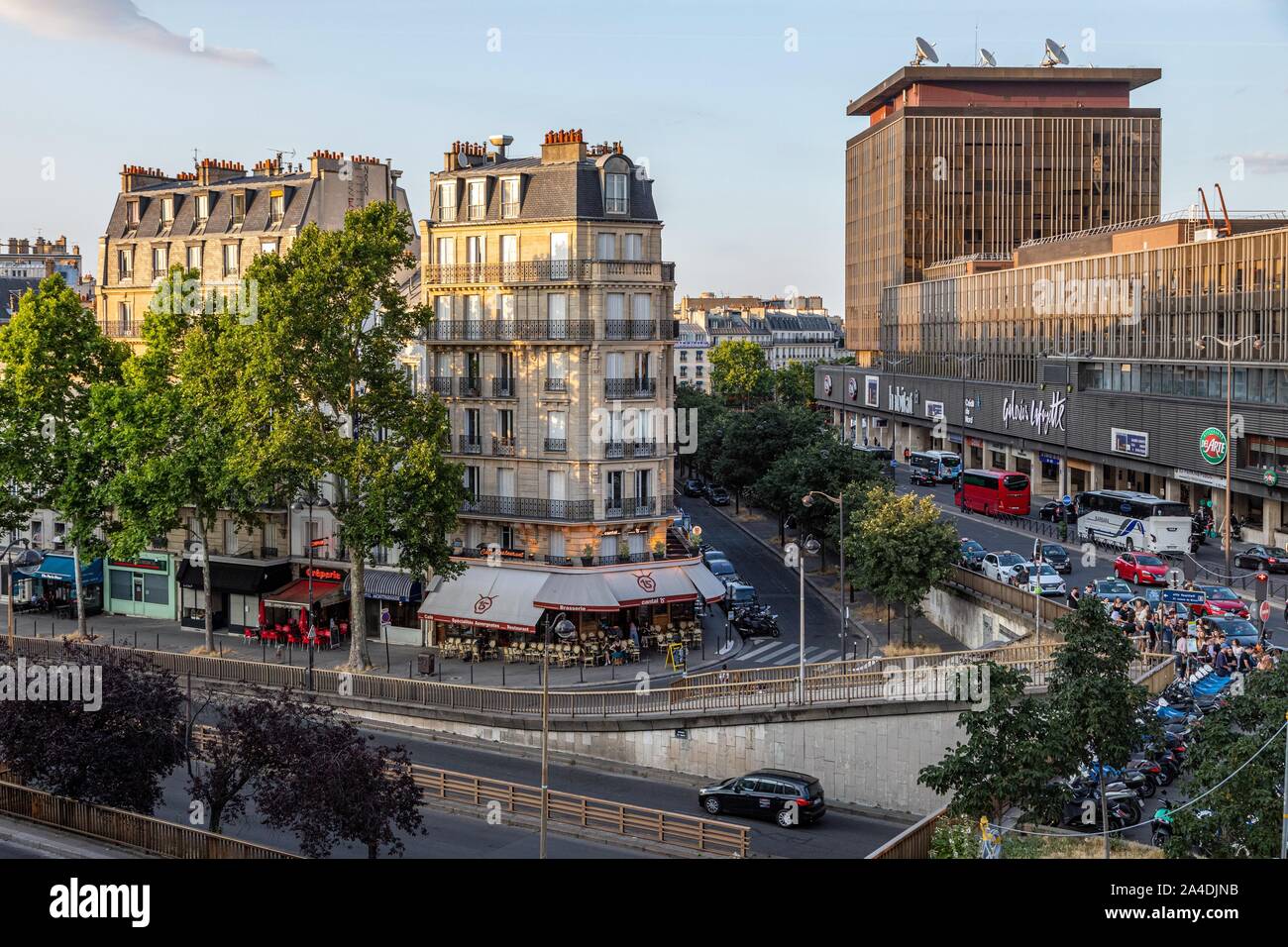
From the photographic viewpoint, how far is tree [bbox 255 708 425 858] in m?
26.5

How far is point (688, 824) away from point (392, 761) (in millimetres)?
7956

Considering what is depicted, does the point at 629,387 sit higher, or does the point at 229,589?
the point at 629,387

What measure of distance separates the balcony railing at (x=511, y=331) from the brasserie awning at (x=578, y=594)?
29.3ft

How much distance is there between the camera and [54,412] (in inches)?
2160

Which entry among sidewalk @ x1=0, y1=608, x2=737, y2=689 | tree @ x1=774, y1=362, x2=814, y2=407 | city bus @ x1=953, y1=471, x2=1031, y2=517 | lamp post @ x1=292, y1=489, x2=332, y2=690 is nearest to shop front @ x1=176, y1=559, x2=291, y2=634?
sidewalk @ x1=0, y1=608, x2=737, y2=689

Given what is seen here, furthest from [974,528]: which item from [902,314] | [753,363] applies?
[753,363]

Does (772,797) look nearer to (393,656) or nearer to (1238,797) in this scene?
(1238,797)

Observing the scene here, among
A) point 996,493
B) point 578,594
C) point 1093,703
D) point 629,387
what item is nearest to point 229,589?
point 578,594

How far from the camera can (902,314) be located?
132 m

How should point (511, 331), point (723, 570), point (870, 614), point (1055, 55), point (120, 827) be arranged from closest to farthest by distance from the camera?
point (120, 827) < point (511, 331) < point (870, 614) < point (723, 570) < point (1055, 55)

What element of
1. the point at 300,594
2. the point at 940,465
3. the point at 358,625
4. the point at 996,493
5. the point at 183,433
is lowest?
the point at 358,625

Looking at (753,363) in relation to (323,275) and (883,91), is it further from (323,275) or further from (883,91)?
(323,275)

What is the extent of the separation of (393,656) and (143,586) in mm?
16836
